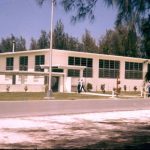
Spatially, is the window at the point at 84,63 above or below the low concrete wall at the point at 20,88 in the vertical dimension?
above

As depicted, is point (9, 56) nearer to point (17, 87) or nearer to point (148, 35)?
point (17, 87)

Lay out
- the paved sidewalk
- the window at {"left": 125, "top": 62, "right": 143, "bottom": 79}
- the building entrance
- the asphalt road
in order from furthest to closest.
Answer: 1. the window at {"left": 125, "top": 62, "right": 143, "bottom": 79}
2. the building entrance
3. the asphalt road
4. the paved sidewalk

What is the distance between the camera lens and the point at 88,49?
354 feet

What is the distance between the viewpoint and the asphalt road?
61.3 ft

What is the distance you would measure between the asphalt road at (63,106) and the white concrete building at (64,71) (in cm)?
2195

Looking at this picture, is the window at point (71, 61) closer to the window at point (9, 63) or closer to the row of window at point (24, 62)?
the row of window at point (24, 62)

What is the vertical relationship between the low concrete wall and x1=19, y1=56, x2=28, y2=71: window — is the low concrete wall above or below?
below

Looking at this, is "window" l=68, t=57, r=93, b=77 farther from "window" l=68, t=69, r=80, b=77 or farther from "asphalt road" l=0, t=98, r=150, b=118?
"asphalt road" l=0, t=98, r=150, b=118

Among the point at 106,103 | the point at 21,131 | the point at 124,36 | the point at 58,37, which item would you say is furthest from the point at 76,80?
the point at 58,37

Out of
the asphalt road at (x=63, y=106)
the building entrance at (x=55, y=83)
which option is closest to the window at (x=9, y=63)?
the building entrance at (x=55, y=83)

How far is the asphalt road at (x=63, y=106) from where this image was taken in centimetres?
1869

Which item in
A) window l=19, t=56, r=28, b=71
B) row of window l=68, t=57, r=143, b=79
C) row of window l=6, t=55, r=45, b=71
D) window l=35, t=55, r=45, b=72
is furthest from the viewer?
window l=19, t=56, r=28, b=71

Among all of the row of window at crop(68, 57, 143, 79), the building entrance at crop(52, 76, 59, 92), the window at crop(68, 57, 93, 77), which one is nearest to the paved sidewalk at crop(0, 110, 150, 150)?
the building entrance at crop(52, 76, 59, 92)

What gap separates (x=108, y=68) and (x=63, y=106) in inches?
1600
